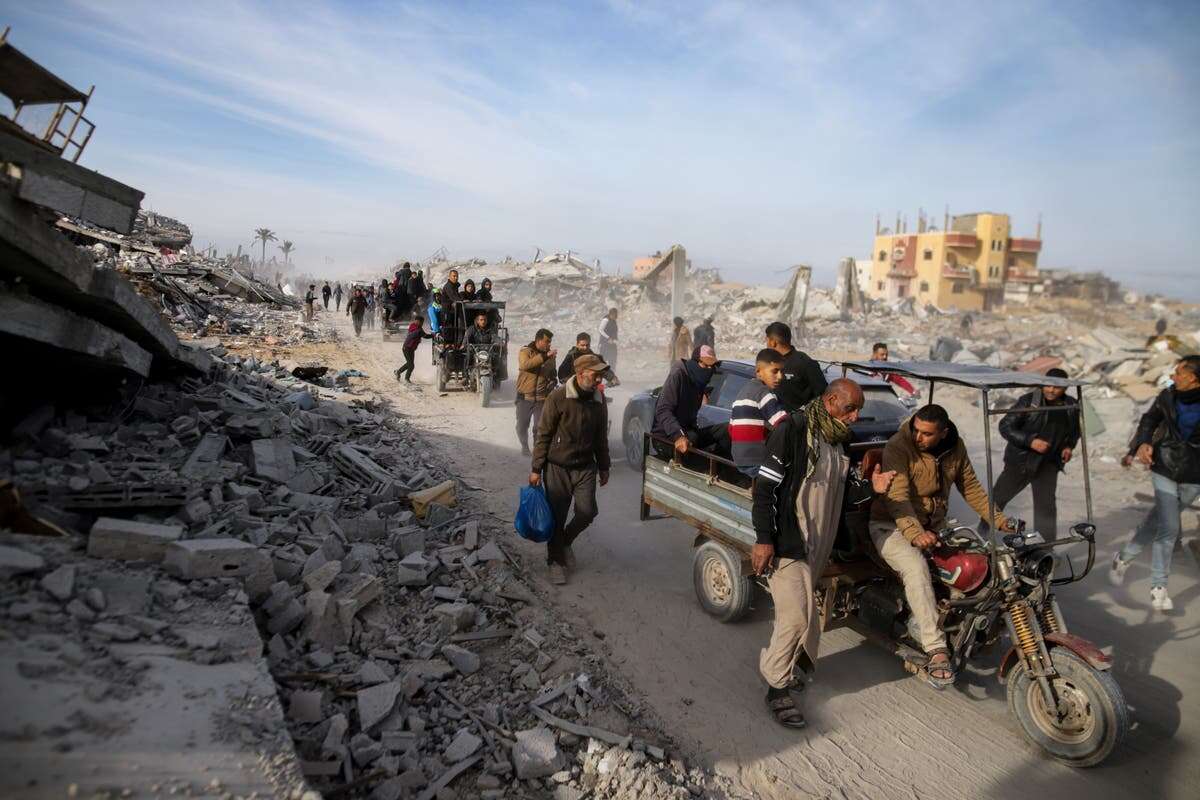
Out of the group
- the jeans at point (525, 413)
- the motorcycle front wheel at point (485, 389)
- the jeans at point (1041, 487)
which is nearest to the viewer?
the jeans at point (1041, 487)

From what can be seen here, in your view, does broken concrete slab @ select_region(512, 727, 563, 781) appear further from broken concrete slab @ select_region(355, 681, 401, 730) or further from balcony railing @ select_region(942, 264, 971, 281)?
balcony railing @ select_region(942, 264, 971, 281)

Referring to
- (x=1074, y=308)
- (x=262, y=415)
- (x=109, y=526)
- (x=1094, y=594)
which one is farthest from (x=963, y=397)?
(x=1074, y=308)

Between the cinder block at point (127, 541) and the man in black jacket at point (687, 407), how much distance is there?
3.79 meters

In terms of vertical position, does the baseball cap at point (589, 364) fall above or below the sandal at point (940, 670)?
above

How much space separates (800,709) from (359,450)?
5.34 m

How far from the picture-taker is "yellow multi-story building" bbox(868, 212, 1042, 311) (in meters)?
47.3

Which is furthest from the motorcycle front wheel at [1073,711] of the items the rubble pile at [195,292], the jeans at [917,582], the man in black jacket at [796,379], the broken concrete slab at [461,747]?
the rubble pile at [195,292]

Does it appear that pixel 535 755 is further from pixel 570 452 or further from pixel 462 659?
pixel 570 452

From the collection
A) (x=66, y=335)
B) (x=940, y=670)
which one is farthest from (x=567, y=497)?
(x=66, y=335)

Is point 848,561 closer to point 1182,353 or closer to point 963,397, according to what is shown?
point 963,397

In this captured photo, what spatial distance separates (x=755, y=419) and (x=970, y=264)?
172 feet

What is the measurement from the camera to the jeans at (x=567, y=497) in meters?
5.58

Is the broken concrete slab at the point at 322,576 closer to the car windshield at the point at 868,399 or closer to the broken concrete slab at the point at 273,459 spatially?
the broken concrete slab at the point at 273,459

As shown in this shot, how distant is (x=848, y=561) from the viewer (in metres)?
4.43
